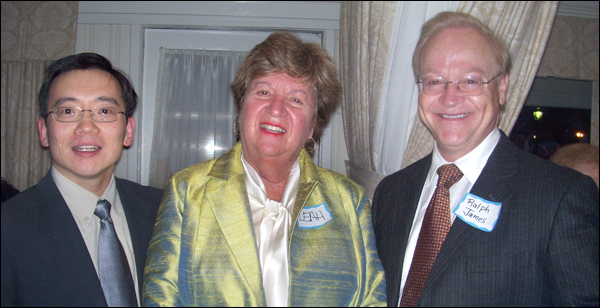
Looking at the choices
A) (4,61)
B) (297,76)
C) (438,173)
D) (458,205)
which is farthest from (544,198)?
(4,61)

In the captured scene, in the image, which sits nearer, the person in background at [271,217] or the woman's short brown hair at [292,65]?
the person in background at [271,217]

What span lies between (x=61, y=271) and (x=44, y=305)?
105 millimetres

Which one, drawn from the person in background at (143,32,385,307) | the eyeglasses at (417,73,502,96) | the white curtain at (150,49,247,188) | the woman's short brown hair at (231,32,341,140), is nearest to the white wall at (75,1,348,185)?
the white curtain at (150,49,247,188)

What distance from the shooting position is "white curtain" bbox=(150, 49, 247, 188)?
12.6ft

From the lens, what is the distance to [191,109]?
3885 mm

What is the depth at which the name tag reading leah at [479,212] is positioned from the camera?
118 centimetres

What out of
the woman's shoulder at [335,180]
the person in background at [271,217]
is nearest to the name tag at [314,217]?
the person in background at [271,217]

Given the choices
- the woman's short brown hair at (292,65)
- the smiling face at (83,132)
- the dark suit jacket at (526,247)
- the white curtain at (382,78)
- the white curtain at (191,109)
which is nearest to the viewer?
the dark suit jacket at (526,247)

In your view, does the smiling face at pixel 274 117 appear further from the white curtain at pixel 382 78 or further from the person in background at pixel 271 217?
the white curtain at pixel 382 78

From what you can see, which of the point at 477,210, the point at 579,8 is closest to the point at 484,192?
the point at 477,210

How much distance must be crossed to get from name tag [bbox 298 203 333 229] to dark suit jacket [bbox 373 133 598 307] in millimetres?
449

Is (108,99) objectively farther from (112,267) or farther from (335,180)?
(335,180)

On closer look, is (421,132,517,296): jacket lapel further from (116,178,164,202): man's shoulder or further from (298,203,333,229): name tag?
(116,178,164,202): man's shoulder

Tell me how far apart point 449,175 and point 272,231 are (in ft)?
2.42
